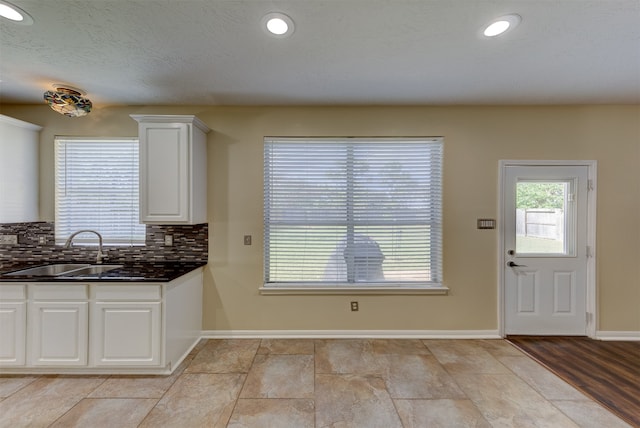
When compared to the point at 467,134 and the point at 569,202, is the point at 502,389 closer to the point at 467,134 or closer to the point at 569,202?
the point at 569,202

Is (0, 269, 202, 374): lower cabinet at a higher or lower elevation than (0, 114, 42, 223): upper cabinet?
lower

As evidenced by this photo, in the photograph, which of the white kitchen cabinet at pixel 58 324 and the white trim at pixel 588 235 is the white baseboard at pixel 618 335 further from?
the white kitchen cabinet at pixel 58 324

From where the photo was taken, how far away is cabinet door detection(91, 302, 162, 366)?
227 centimetres

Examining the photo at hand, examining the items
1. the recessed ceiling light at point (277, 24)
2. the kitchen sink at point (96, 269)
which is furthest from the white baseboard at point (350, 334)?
the recessed ceiling light at point (277, 24)

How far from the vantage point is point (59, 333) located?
2.25 metres

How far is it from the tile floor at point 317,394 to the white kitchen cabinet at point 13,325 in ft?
0.56

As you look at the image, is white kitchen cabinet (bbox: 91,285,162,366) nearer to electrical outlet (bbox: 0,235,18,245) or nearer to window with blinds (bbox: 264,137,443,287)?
window with blinds (bbox: 264,137,443,287)

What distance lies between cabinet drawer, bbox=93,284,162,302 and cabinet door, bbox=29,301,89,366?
0.52 feet

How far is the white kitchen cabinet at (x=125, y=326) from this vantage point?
2.27 meters

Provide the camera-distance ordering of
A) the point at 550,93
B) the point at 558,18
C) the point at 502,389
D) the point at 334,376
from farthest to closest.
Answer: the point at 550,93 → the point at 334,376 → the point at 502,389 → the point at 558,18

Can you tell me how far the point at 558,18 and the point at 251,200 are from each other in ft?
9.20

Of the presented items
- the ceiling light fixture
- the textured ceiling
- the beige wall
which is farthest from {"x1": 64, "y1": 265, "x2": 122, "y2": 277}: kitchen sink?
the textured ceiling

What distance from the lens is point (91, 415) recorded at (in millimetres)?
1849

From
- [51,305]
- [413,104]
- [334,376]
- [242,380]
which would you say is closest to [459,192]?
[413,104]
